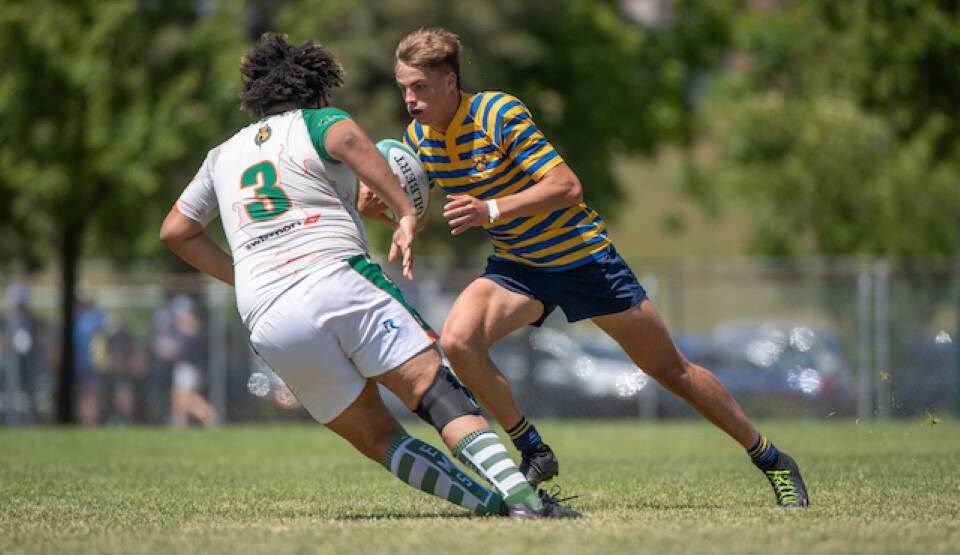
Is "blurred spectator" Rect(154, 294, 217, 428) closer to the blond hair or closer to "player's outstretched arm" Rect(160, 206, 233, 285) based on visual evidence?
"player's outstretched arm" Rect(160, 206, 233, 285)

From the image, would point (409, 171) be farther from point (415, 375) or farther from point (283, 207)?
point (415, 375)

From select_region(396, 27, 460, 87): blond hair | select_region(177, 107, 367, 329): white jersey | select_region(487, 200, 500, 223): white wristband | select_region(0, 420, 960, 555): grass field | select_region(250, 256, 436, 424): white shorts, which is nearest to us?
select_region(0, 420, 960, 555): grass field

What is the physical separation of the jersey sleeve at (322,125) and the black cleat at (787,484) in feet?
9.14

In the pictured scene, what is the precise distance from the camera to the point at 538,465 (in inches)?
288

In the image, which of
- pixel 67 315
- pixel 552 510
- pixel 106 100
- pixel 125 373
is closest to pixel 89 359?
pixel 125 373

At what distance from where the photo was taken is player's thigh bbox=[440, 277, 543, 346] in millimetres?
7078

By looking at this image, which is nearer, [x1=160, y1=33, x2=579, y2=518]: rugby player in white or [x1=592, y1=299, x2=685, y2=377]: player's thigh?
[x1=160, y1=33, x2=579, y2=518]: rugby player in white

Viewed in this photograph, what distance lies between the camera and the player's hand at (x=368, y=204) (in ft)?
22.7

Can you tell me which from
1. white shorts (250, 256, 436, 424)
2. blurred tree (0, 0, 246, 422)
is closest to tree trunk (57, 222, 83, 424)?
blurred tree (0, 0, 246, 422)

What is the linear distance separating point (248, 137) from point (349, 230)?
581 millimetres

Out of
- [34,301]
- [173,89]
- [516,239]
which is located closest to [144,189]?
[173,89]

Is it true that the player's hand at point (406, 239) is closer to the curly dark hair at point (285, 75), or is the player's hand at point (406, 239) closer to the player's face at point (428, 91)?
the curly dark hair at point (285, 75)

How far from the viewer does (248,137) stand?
6215 millimetres

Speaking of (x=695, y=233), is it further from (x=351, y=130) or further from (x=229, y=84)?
(x=351, y=130)
